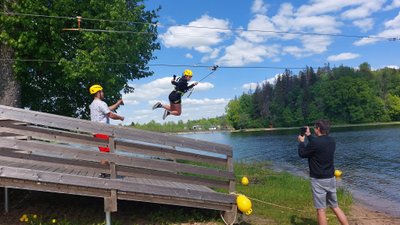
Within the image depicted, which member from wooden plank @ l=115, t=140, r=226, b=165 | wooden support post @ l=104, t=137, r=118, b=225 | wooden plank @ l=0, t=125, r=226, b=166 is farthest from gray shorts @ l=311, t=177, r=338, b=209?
wooden support post @ l=104, t=137, r=118, b=225

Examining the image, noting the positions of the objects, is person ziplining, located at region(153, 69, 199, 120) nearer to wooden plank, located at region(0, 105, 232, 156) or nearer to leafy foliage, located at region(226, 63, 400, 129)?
wooden plank, located at region(0, 105, 232, 156)

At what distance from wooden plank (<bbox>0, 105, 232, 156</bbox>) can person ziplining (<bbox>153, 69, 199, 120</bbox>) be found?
3.39 metres

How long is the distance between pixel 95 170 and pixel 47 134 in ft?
4.19

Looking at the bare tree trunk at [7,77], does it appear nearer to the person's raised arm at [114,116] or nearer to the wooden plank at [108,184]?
the person's raised arm at [114,116]

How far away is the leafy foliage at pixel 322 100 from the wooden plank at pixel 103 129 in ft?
387

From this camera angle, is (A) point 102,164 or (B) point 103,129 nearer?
(B) point 103,129

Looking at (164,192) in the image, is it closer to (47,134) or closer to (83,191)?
(83,191)

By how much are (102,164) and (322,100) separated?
124493mm

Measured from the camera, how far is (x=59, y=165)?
7.09 metres

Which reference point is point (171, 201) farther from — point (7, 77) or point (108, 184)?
point (7, 77)

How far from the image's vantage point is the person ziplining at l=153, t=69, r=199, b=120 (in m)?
10.7

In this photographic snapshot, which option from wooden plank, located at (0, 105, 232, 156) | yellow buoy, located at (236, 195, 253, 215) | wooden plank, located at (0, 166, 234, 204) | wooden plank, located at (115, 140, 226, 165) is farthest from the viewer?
yellow buoy, located at (236, 195, 253, 215)

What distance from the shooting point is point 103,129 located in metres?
6.93

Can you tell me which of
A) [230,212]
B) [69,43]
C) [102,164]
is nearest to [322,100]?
[69,43]
